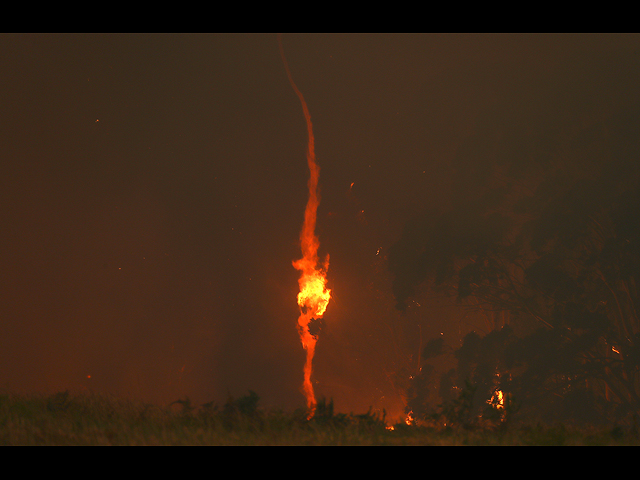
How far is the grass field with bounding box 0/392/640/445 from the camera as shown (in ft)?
9.73

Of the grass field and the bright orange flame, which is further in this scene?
the bright orange flame

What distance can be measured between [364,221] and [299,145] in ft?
11.8

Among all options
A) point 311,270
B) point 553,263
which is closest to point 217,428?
point 553,263

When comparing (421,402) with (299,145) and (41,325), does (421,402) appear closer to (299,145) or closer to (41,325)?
(299,145)

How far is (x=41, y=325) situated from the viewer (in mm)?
13078

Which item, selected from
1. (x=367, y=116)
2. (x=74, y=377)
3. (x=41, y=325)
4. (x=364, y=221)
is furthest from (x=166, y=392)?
(x=367, y=116)

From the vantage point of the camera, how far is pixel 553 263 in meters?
11.6

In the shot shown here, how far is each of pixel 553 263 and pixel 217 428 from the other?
34.5 ft

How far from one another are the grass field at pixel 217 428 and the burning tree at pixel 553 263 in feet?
26.5

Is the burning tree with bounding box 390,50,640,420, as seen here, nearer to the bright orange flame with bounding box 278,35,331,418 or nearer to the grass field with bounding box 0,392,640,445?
the bright orange flame with bounding box 278,35,331,418

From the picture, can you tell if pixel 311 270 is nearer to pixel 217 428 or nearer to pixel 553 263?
pixel 553 263

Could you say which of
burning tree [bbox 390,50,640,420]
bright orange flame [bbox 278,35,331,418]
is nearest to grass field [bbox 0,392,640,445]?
burning tree [bbox 390,50,640,420]

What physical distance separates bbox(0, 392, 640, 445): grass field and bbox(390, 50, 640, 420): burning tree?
806 centimetres

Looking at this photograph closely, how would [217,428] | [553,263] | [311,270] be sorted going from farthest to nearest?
[311,270], [553,263], [217,428]
